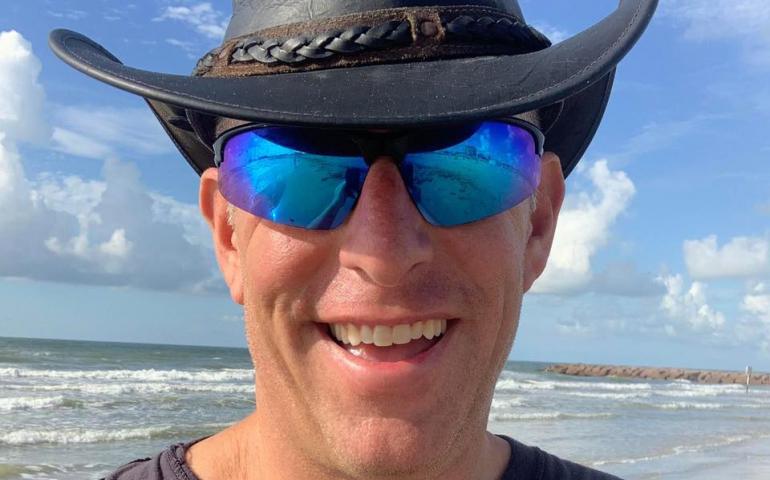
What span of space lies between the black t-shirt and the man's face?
46cm

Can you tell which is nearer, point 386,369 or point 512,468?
point 386,369

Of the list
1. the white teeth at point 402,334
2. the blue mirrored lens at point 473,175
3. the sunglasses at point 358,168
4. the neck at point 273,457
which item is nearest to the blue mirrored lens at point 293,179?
the sunglasses at point 358,168

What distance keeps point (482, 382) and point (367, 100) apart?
0.65 meters

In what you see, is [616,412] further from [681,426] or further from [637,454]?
[637,454]

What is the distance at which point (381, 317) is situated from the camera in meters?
1.37

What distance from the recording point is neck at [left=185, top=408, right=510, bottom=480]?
5.24 feet

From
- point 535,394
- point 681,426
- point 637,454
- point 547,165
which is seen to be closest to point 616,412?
point 681,426

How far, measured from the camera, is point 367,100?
47.7 inches

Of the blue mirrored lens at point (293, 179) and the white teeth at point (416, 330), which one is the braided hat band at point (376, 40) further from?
the white teeth at point (416, 330)

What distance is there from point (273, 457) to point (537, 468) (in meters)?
0.72

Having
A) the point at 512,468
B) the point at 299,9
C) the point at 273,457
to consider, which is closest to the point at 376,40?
the point at 299,9

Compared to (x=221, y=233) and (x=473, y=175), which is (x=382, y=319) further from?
(x=221, y=233)

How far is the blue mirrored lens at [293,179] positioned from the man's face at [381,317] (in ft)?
0.07

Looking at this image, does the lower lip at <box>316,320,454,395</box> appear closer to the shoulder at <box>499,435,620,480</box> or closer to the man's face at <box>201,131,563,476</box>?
the man's face at <box>201,131,563,476</box>
